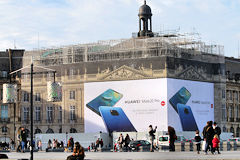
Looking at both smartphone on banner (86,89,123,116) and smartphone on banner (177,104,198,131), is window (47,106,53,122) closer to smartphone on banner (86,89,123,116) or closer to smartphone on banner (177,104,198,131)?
smartphone on banner (86,89,123,116)

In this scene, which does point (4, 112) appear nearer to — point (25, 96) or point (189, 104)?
point (25, 96)

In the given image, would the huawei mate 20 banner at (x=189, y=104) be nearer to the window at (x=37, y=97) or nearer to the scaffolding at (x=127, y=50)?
the scaffolding at (x=127, y=50)

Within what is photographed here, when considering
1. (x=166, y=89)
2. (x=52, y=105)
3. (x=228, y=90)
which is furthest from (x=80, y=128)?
(x=228, y=90)

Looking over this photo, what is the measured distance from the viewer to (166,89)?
8956 cm

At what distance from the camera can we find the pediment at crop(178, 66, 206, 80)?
306ft

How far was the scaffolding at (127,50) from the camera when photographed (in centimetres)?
9219

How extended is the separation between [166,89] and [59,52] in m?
20.0

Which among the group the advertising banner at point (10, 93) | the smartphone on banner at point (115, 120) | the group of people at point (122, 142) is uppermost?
the advertising banner at point (10, 93)

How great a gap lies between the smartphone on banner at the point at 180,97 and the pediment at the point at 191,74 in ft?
6.19

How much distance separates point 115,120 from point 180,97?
9.40 m

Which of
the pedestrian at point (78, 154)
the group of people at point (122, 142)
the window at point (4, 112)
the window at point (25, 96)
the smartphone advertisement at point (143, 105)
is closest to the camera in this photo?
the pedestrian at point (78, 154)

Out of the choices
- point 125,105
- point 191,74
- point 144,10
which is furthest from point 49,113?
point 191,74

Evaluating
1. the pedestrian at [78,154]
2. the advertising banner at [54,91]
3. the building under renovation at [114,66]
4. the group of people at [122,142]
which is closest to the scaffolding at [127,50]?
the building under renovation at [114,66]

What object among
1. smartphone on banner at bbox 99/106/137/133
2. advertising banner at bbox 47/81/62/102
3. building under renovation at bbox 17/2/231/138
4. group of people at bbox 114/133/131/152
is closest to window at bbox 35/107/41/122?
building under renovation at bbox 17/2/231/138
